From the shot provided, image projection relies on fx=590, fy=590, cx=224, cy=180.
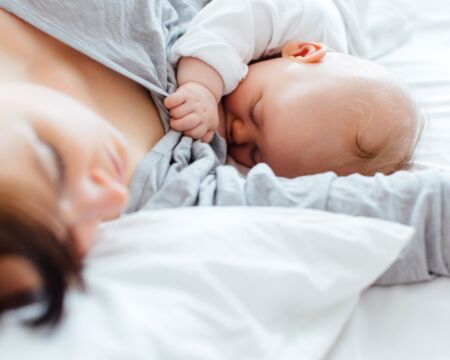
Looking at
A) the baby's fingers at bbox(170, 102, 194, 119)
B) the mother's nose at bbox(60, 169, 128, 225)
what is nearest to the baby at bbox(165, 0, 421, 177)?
the baby's fingers at bbox(170, 102, 194, 119)

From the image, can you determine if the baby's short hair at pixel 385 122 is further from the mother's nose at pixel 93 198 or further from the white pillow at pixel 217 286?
the mother's nose at pixel 93 198

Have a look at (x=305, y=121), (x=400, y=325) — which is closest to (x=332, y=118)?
(x=305, y=121)

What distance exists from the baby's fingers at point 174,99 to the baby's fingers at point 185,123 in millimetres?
23

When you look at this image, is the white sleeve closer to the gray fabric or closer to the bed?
the gray fabric

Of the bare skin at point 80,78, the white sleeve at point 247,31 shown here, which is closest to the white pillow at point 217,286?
the bare skin at point 80,78

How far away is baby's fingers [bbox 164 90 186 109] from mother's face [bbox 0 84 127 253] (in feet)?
0.95

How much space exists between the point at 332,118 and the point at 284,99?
79 millimetres

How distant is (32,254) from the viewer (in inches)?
17.1

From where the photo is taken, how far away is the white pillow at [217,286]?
47cm

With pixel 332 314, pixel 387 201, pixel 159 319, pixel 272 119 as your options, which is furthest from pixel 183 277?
pixel 272 119

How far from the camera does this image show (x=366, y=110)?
0.86 metres

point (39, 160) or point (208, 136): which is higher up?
point (39, 160)

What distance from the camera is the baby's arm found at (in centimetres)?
85

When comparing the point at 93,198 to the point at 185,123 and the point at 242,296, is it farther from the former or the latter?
the point at 185,123
